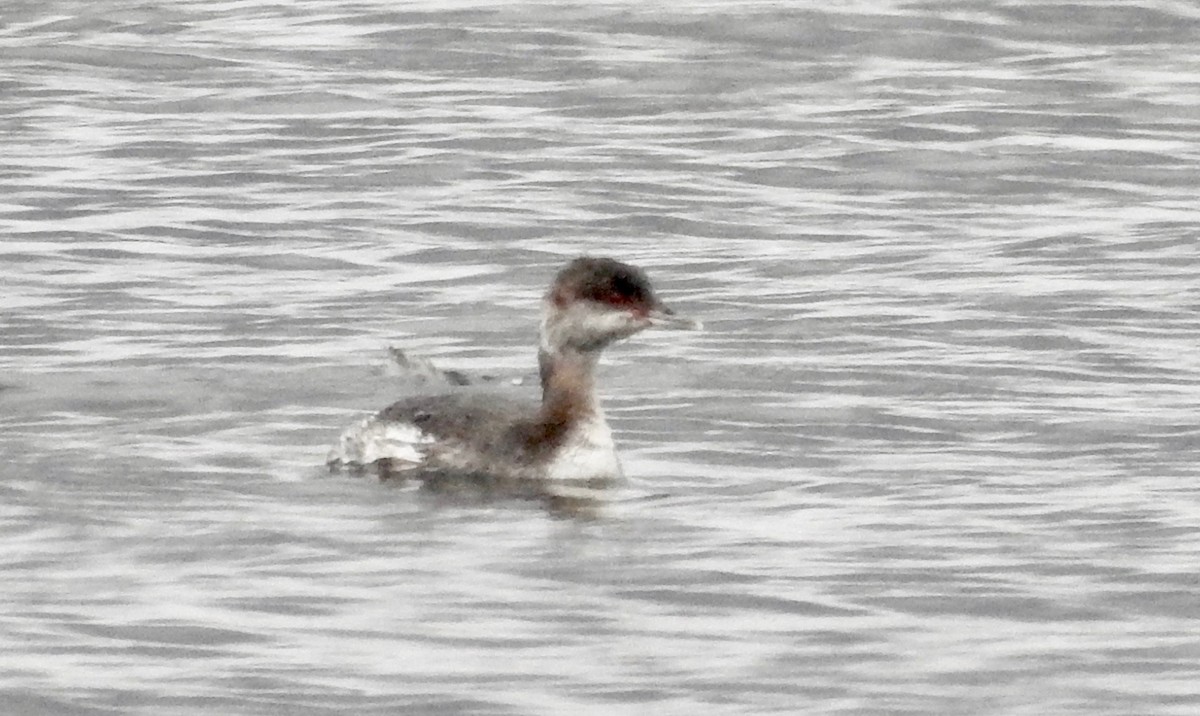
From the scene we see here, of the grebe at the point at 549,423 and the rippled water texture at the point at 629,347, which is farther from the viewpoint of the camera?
the grebe at the point at 549,423

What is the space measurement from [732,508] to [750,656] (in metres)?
2.24

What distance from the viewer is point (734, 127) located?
22484 millimetres

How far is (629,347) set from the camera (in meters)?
16.1

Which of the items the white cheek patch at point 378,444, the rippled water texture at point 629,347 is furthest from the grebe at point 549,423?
the rippled water texture at point 629,347

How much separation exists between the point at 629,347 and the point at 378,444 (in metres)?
3.20

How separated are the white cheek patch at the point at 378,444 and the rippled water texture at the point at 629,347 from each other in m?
0.15

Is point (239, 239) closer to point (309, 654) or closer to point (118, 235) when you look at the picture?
point (118, 235)

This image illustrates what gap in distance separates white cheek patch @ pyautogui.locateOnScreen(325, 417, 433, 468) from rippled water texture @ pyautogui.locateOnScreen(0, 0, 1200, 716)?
0.15 metres

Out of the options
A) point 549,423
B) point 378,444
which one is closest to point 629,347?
point 549,423

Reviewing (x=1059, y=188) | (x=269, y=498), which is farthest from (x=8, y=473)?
(x=1059, y=188)

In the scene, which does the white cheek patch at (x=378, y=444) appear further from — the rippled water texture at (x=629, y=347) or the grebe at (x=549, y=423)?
the rippled water texture at (x=629, y=347)

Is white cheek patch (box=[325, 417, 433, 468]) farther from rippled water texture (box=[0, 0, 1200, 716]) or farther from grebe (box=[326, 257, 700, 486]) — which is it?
rippled water texture (box=[0, 0, 1200, 716])

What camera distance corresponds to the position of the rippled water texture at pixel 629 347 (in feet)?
33.6

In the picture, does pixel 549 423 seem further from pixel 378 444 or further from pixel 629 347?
pixel 629 347
